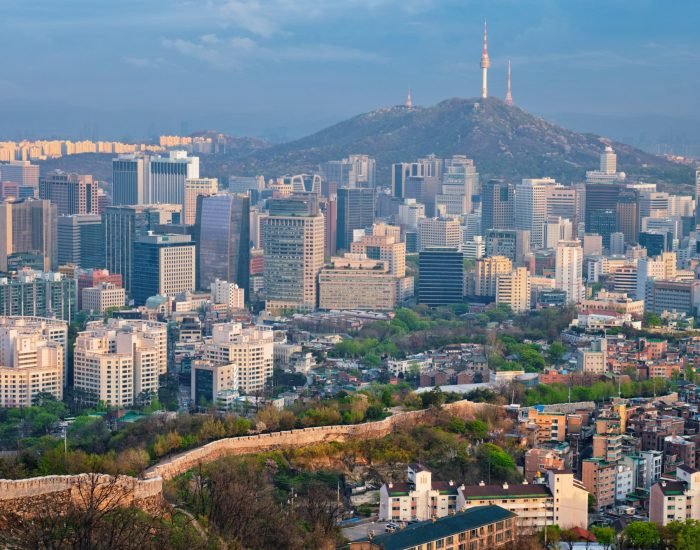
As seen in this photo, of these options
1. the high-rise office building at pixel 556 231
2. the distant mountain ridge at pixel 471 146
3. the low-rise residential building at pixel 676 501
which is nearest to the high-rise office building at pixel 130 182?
the high-rise office building at pixel 556 231

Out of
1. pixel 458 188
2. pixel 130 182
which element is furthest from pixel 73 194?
pixel 458 188

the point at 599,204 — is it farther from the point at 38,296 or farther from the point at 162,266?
the point at 38,296

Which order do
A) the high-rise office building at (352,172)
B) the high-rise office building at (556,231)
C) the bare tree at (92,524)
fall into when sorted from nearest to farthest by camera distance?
the bare tree at (92,524)
the high-rise office building at (556,231)
the high-rise office building at (352,172)

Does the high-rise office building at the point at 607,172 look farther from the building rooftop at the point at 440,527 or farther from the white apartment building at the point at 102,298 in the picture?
the building rooftop at the point at 440,527

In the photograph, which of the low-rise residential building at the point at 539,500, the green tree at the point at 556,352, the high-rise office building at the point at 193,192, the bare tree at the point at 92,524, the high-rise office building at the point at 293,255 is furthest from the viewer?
the high-rise office building at the point at 193,192

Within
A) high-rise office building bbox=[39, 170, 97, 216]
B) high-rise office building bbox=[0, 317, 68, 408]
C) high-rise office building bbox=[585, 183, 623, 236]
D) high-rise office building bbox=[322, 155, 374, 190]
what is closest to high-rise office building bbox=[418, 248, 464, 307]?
Result: high-rise office building bbox=[0, 317, 68, 408]

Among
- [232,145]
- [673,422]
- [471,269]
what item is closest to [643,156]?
[232,145]

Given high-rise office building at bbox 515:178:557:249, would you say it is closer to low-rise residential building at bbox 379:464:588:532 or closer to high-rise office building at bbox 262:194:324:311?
high-rise office building at bbox 262:194:324:311

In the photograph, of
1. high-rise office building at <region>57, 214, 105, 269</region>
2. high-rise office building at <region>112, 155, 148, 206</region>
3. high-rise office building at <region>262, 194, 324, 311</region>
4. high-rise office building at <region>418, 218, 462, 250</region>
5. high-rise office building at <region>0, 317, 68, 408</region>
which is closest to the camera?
high-rise office building at <region>0, 317, 68, 408</region>
